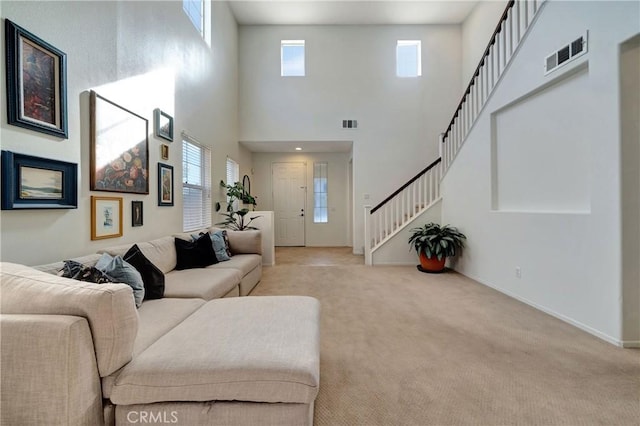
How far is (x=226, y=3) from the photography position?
5422 millimetres

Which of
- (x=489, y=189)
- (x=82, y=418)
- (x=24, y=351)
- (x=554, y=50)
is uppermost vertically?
(x=554, y=50)

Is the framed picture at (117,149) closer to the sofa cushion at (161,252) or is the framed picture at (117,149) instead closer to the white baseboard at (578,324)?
the sofa cushion at (161,252)

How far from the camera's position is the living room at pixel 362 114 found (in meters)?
2.09

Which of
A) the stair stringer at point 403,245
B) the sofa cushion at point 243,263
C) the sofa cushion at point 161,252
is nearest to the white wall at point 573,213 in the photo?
the stair stringer at point 403,245

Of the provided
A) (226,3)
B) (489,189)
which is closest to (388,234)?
(489,189)

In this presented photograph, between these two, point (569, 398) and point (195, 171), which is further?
point (195, 171)

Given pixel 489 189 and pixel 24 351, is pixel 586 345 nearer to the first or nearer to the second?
pixel 489 189

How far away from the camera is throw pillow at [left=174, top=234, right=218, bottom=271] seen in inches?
119

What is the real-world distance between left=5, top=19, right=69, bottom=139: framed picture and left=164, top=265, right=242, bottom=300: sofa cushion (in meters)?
1.32

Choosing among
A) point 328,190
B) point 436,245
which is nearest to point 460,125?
point 436,245

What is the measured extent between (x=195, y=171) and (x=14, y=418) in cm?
358

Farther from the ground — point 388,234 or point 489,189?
point 489,189

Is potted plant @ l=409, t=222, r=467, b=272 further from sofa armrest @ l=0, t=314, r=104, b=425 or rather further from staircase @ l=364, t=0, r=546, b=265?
sofa armrest @ l=0, t=314, r=104, b=425

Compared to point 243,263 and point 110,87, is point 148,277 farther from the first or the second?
point 110,87
